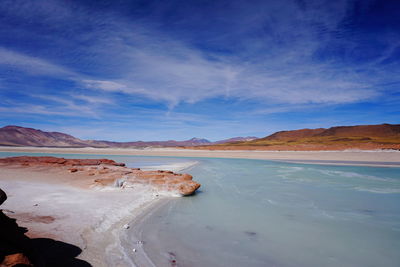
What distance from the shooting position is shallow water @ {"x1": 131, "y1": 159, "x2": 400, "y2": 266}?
4859mm

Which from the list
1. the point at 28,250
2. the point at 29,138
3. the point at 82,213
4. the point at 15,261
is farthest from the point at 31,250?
the point at 29,138

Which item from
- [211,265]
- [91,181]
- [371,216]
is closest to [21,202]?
[91,181]

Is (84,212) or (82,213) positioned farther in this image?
(84,212)

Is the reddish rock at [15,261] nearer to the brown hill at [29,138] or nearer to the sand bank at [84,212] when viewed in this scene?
the sand bank at [84,212]

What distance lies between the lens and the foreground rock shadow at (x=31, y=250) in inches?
115

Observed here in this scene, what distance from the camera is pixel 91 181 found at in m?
11.7

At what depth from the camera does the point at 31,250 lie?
3.68m

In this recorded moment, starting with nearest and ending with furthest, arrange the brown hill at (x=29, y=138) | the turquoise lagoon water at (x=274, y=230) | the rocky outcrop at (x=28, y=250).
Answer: the rocky outcrop at (x=28, y=250), the turquoise lagoon water at (x=274, y=230), the brown hill at (x=29, y=138)

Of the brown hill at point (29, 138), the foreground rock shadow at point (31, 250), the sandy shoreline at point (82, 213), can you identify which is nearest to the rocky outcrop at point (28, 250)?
the foreground rock shadow at point (31, 250)

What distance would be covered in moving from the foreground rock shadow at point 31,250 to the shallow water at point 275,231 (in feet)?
4.68

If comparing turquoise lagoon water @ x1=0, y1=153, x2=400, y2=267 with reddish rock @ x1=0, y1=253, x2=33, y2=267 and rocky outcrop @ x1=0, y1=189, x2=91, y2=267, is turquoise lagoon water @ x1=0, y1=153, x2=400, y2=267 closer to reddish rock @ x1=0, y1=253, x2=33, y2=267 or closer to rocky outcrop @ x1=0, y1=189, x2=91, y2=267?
rocky outcrop @ x1=0, y1=189, x2=91, y2=267

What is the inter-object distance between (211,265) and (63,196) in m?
6.74

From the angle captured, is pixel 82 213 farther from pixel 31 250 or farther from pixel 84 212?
pixel 31 250

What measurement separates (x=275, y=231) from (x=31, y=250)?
18.1ft
